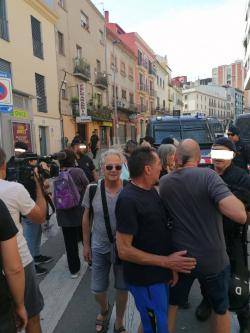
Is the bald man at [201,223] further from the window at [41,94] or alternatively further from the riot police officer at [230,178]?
the window at [41,94]

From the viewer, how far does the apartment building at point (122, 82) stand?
115ft

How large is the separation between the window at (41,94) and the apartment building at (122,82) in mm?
12923

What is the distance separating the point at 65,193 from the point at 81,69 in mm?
22171

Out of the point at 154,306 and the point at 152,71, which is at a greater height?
the point at 152,71

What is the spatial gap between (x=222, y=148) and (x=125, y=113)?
38.1m

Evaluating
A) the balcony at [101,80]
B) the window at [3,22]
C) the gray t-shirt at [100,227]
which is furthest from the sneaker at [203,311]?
the balcony at [101,80]

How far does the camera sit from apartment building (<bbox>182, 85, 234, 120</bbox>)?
90.7m

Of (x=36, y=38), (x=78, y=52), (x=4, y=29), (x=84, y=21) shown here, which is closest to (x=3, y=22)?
(x=4, y=29)

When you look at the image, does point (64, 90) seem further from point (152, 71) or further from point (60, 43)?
point (152, 71)

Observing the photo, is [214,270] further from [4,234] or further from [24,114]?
[24,114]

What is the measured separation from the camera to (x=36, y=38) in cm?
1928

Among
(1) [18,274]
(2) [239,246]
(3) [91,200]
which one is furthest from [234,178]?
(1) [18,274]

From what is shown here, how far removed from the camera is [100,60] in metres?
31.8

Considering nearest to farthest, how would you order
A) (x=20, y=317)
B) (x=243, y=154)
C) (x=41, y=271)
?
(x=20, y=317) → (x=41, y=271) → (x=243, y=154)
